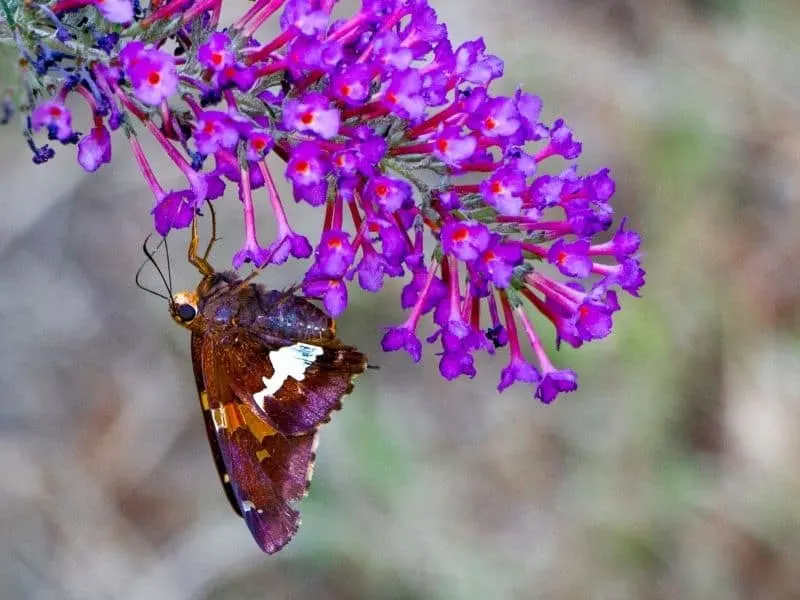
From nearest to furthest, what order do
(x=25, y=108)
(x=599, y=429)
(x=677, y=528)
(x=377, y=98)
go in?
(x=25, y=108)
(x=377, y=98)
(x=677, y=528)
(x=599, y=429)

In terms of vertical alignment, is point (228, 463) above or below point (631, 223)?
below

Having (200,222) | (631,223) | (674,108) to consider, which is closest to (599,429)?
(631,223)

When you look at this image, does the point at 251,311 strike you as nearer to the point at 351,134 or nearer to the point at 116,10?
the point at 351,134

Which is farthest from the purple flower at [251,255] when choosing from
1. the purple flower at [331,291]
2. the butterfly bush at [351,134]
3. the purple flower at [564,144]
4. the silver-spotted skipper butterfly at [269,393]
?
the purple flower at [564,144]

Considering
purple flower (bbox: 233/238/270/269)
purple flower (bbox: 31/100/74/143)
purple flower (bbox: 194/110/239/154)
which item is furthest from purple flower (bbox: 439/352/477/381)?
purple flower (bbox: 31/100/74/143)

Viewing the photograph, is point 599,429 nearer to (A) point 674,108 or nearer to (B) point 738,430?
(B) point 738,430

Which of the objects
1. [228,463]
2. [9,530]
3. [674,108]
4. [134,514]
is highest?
[674,108]
